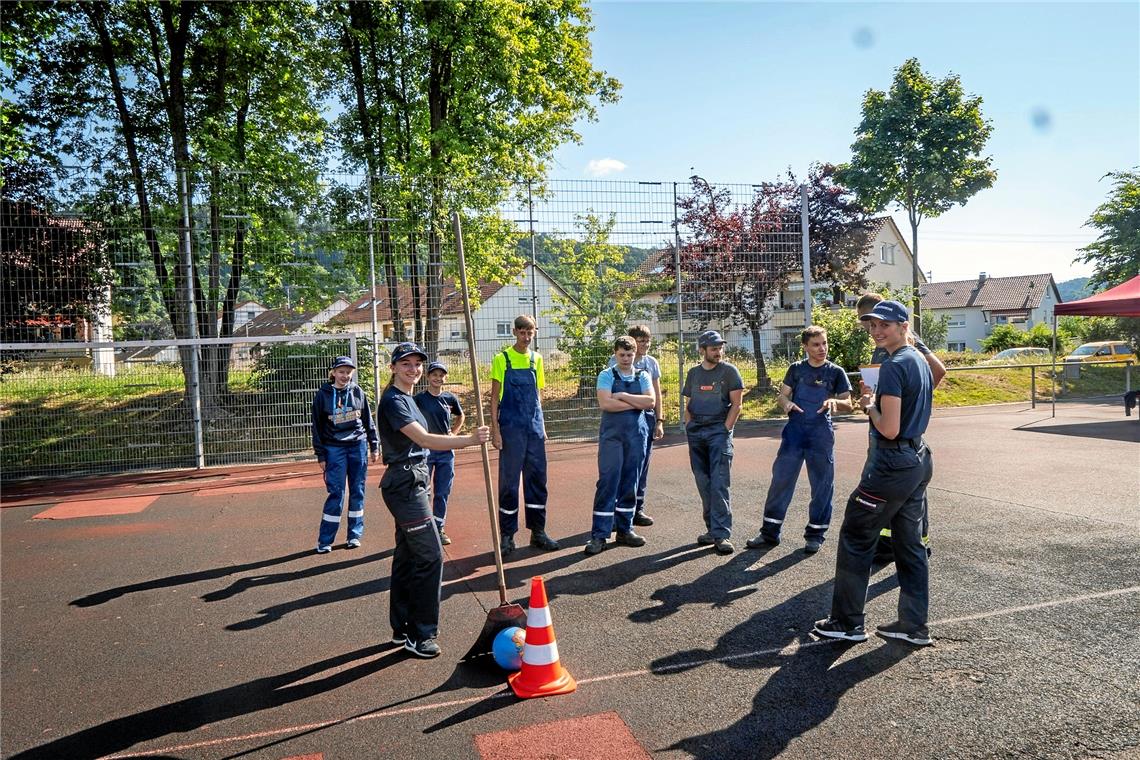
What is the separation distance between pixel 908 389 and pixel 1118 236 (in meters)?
30.6

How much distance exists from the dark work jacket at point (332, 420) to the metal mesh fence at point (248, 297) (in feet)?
15.1

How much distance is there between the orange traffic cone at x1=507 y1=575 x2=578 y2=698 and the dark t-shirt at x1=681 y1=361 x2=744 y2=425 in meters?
3.18

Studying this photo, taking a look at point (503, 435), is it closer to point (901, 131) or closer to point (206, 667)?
point (206, 667)

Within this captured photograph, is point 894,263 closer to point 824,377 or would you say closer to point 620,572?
point 824,377

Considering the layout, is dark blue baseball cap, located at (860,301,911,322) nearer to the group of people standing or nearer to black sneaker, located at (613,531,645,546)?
the group of people standing

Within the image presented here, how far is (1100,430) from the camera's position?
1330 centimetres

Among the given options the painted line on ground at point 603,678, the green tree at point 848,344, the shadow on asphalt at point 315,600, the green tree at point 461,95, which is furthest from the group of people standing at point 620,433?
the green tree at point 848,344

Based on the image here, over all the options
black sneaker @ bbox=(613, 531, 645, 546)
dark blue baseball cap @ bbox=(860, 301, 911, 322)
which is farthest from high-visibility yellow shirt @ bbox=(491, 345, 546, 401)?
dark blue baseball cap @ bbox=(860, 301, 911, 322)

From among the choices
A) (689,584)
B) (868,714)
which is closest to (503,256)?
(689,584)

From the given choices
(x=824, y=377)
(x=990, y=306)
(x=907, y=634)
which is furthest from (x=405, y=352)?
(x=990, y=306)

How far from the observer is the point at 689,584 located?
5.47 m

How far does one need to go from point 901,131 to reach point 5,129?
75.9ft

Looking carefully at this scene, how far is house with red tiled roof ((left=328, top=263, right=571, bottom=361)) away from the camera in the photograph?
12.6m

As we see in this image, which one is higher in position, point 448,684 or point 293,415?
point 293,415
